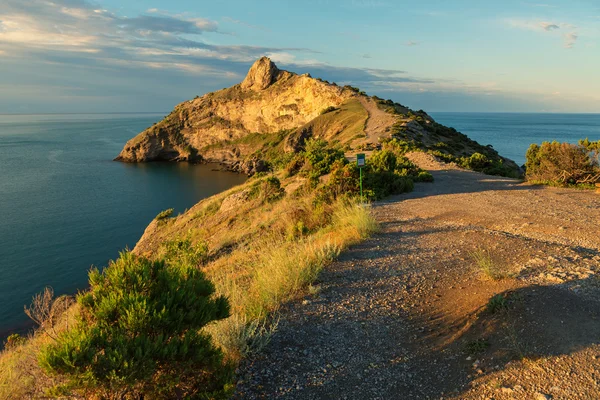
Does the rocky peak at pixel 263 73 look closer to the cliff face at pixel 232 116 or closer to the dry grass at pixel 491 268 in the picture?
the cliff face at pixel 232 116

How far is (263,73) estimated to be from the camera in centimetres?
8094

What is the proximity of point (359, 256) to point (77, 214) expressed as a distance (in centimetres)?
3613

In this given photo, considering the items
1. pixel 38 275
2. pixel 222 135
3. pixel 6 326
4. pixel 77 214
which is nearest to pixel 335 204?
pixel 6 326

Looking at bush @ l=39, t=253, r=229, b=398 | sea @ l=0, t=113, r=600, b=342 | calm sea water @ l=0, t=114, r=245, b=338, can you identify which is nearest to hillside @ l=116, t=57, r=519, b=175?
sea @ l=0, t=113, r=600, b=342

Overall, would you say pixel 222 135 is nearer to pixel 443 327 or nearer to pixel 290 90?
pixel 290 90

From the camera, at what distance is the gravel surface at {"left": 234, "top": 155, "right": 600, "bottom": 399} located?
4.23 metres

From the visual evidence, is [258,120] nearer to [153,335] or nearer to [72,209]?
[72,209]

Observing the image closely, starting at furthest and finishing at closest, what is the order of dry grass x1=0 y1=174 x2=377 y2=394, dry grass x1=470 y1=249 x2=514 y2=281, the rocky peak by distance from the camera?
the rocky peak → dry grass x1=470 y1=249 x2=514 y2=281 → dry grass x1=0 y1=174 x2=377 y2=394

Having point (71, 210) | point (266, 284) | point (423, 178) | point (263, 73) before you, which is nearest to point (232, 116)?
point (263, 73)

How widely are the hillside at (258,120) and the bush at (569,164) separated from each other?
35.6 m

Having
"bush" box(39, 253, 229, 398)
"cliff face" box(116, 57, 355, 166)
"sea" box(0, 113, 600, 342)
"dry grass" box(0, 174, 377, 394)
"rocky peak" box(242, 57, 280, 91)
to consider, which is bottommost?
"sea" box(0, 113, 600, 342)

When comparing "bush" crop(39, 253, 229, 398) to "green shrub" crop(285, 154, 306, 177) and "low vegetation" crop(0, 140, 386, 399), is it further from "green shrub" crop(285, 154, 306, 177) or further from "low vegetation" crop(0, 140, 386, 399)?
"green shrub" crop(285, 154, 306, 177)

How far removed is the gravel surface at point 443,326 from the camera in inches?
166

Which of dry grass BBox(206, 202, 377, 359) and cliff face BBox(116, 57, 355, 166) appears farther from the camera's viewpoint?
cliff face BBox(116, 57, 355, 166)
